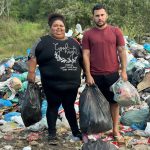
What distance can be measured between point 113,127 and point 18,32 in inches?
686

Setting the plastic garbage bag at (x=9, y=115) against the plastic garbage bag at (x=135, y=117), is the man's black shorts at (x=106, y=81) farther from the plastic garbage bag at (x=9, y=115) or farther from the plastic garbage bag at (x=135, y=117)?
the plastic garbage bag at (x=9, y=115)

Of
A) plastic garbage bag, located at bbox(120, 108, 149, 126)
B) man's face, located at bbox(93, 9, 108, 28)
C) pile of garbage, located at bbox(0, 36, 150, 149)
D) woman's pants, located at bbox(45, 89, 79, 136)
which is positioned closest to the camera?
man's face, located at bbox(93, 9, 108, 28)

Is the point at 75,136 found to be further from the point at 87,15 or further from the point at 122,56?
the point at 87,15

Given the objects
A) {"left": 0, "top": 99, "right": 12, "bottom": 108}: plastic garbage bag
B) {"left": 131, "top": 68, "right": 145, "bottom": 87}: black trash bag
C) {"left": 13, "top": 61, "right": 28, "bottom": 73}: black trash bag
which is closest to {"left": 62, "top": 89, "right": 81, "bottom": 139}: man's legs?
{"left": 0, "top": 99, "right": 12, "bottom": 108}: plastic garbage bag

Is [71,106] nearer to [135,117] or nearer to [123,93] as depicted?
[123,93]

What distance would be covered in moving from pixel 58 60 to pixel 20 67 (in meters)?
4.30

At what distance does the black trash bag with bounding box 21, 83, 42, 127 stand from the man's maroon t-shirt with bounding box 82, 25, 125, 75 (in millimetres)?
793

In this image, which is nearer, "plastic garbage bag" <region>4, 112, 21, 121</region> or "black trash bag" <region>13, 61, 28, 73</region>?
"plastic garbage bag" <region>4, 112, 21, 121</region>

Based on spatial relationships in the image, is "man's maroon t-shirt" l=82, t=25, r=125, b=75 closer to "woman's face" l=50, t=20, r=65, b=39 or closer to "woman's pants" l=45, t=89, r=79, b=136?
"woman's face" l=50, t=20, r=65, b=39

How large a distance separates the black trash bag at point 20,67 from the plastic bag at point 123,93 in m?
4.27

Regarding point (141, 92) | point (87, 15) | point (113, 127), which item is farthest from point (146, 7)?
point (113, 127)

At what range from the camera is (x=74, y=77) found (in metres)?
4.62

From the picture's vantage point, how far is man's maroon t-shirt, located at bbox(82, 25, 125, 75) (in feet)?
14.7

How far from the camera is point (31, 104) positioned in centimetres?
476
